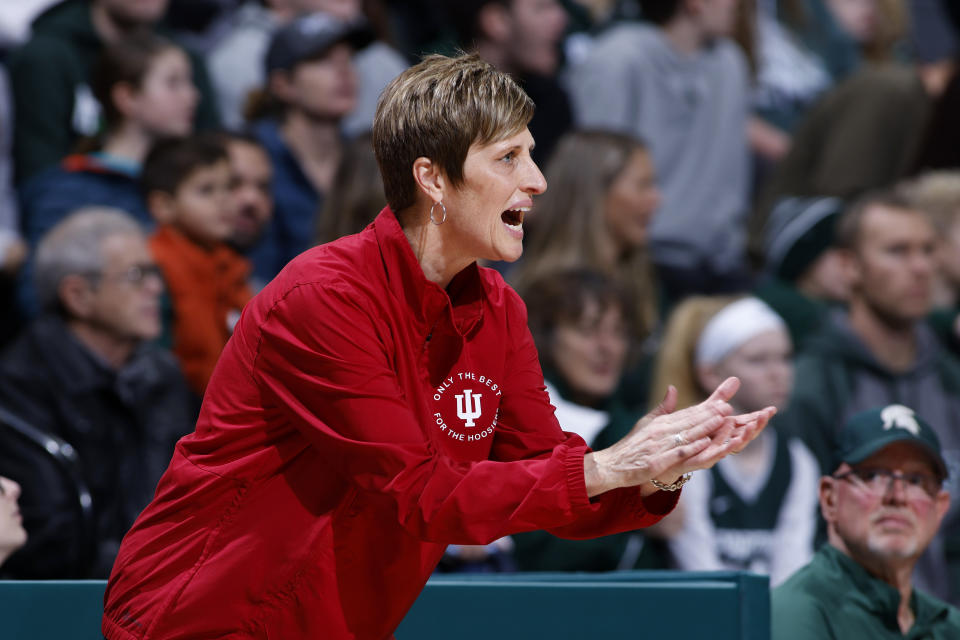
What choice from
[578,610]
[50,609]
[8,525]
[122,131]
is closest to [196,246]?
[122,131]

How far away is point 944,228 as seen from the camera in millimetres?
6145

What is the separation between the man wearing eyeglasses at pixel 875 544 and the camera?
2.95 m

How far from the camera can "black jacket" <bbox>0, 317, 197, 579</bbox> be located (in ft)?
12.8

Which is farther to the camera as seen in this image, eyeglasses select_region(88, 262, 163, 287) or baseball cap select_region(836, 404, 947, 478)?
eyeglasses select_region(88, 262, 163, 287)

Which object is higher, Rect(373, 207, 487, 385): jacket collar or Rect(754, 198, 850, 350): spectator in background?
Rect(373, 207, 487, 385): jacket collar

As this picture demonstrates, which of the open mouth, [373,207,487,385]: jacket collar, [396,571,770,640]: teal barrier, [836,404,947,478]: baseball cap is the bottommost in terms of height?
[396,571,770,640]: teal barrier

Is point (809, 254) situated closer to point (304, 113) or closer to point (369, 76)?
point (369, 76)

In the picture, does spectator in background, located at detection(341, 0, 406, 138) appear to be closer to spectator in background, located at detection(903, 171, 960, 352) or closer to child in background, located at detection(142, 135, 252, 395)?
child in background, located at detection(142, 135, 252, 395)

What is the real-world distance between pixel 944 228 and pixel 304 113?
9.27 ft

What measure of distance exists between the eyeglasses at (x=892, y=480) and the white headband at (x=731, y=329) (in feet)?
6.40

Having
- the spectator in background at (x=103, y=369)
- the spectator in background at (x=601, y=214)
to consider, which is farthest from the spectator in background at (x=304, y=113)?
the spectator in background at (x=103, y=369)

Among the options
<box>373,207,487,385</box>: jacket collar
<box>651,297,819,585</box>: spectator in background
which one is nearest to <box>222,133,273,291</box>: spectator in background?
<box>651,297,819,585</box>: spectator in background

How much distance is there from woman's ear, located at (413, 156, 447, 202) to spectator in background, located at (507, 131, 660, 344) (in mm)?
3164

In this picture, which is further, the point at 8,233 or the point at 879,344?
the point at 879,344
